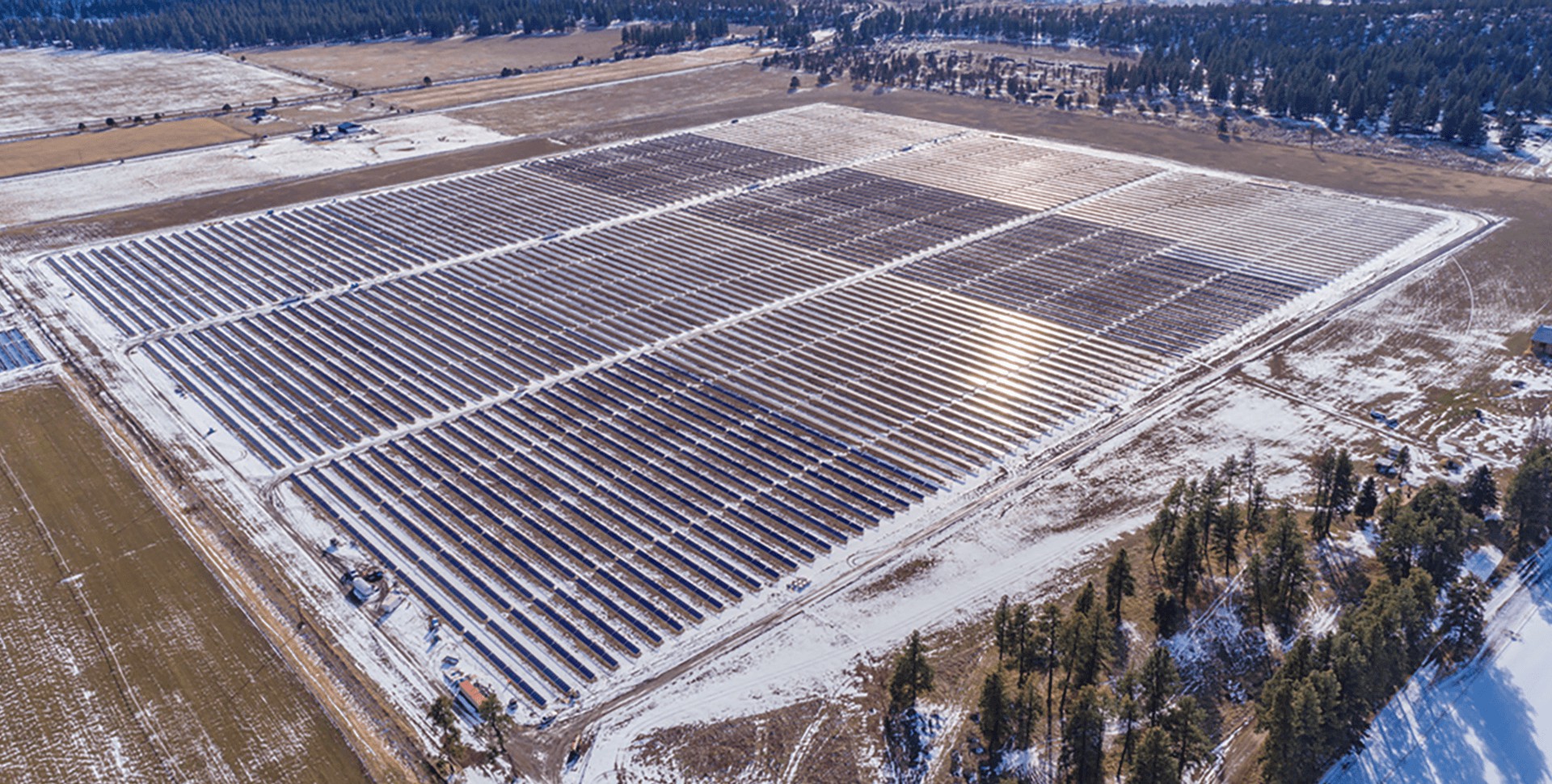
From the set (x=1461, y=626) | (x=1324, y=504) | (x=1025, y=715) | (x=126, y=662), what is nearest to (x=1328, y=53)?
(x=1324, y=504)

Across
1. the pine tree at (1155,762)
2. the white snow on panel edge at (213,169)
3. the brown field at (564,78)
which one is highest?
the brown field at (564,78)

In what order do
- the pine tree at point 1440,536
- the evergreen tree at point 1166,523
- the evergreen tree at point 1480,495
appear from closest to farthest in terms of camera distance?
the pine tree at point 1440,536 < the evergreen tree at point 1166,523 < the evergreen tree at point 1480,495

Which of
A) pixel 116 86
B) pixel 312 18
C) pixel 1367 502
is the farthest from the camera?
pixel 312 18

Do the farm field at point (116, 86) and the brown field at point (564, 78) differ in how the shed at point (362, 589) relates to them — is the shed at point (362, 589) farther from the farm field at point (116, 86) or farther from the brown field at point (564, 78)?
the brown field at point (564, 78)

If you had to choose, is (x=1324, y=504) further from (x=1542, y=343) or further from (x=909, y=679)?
(x=1542, y=343)

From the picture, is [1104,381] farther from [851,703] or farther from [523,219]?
[523,219]

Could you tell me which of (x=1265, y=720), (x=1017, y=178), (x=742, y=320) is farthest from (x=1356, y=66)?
(x=1265, y=720)

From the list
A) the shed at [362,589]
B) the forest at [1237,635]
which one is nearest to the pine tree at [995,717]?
the forest at [1237,635]

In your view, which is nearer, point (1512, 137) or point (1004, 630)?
point (1004, 630)
